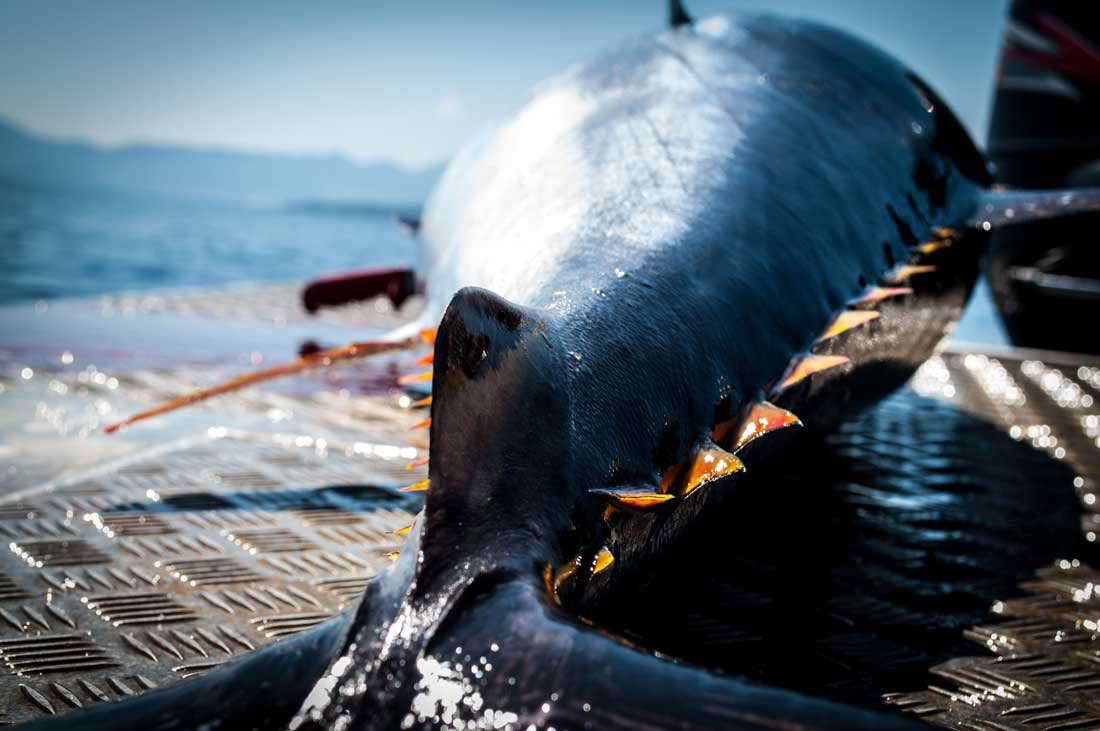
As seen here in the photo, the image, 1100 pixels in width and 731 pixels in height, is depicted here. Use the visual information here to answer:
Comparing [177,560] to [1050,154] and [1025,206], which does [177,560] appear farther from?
[1050,154]

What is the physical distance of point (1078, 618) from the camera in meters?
1.86

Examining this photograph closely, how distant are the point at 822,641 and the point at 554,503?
79cm

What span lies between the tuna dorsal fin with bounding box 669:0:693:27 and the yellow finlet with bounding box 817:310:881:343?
1.25 m

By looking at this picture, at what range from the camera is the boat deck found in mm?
1526

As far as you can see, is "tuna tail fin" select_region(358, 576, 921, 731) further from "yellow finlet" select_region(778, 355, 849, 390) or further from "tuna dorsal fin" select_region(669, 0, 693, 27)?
"tuna dorsal fin" select_region(669, 0, 693, 27)

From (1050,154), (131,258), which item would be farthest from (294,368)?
(131,258)

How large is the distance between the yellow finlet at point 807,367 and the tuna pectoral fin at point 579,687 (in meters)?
0.81

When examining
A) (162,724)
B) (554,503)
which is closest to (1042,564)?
(554,503)

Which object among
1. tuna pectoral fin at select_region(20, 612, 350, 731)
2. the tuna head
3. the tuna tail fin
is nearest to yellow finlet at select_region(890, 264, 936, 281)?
the tuna head

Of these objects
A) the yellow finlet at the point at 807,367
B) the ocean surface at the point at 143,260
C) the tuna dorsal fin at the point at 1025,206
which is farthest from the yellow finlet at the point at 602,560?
the ocean surface at the point at 143,260

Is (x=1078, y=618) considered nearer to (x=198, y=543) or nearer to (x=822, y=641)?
(x=822, y=641)

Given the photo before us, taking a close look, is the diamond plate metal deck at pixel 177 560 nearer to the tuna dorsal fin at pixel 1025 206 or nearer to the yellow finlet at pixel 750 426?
the yellow finlet at pixel 750 426

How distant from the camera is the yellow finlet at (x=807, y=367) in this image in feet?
5.30

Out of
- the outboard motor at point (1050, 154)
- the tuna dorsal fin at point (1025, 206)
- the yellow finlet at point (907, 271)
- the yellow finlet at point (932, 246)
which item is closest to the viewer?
the yellow finlet at point (907, 271)
